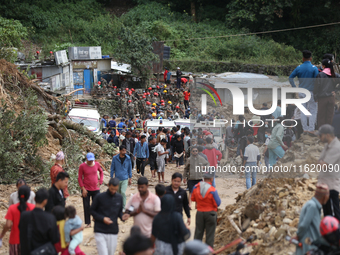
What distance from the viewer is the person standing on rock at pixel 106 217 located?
20.0 feet

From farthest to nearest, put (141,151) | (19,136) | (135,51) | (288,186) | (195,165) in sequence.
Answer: (135,51), (141,151), (19,136), (195,165), (288,186)

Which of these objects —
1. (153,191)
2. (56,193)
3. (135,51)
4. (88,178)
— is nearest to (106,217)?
(56,193)

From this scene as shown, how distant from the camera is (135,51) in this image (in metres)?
30.2

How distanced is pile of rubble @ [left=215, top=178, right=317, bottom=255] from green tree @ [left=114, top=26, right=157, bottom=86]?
2254 centimetres

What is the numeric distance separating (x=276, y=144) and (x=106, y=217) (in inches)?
168

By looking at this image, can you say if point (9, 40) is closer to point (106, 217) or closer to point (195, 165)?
point (195, 165)

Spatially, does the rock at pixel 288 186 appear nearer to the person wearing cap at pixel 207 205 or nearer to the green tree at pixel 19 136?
the person wearing cap at pixel 207 205

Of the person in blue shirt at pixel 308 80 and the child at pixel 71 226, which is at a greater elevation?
the person in blue shirt at pixel 308 80

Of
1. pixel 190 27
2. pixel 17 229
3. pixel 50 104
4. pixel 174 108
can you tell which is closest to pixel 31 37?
pixel 190 27

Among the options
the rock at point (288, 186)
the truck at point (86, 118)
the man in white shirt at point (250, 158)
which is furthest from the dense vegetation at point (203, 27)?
the rock at point (288, 186)

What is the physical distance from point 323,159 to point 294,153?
2444 mm

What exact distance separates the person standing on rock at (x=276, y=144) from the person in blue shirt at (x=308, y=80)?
507 millimetres

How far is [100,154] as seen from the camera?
1380 cm

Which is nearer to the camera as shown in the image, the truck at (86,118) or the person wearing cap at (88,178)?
the person wearing cap at (88,178)
